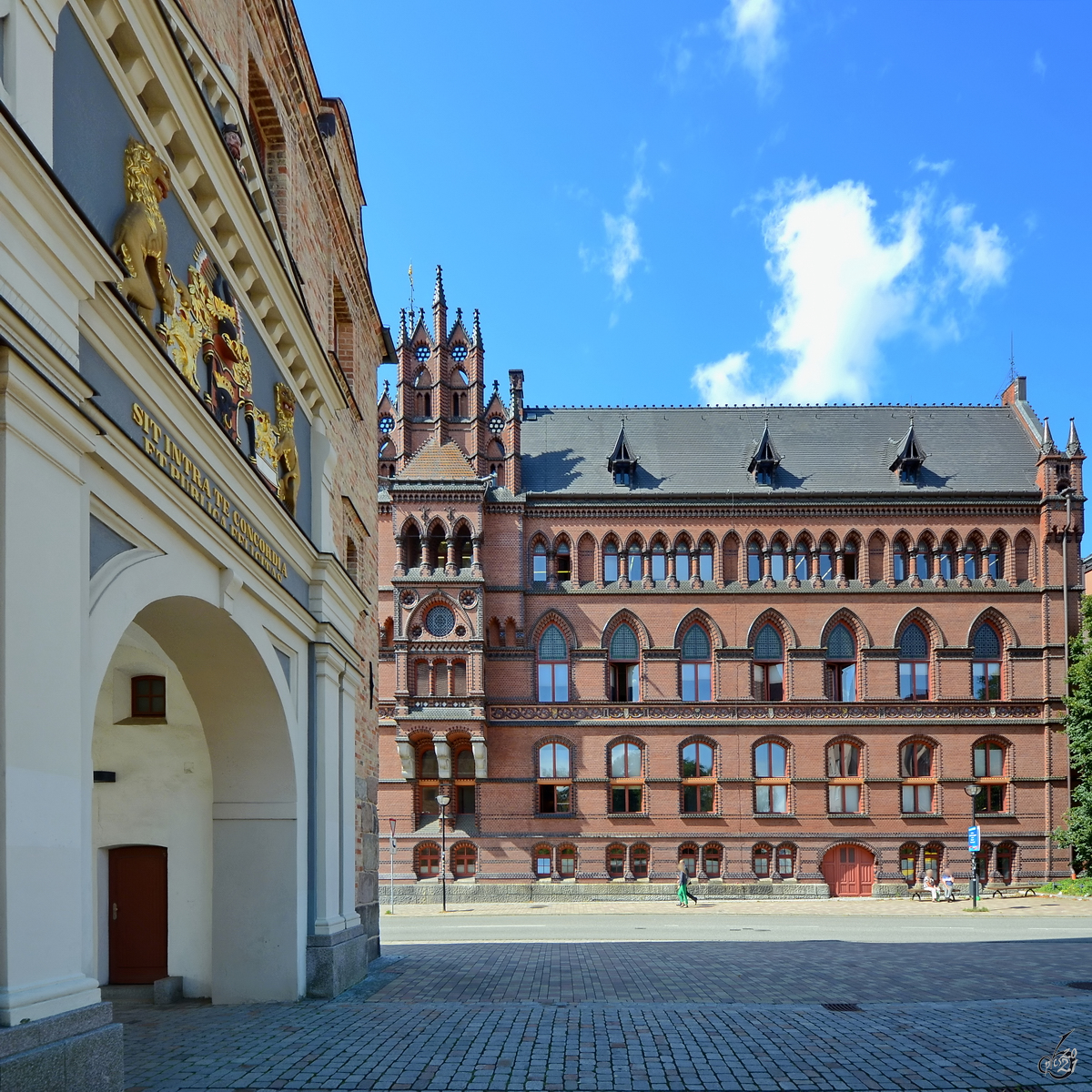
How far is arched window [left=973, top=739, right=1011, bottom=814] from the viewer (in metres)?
41.2

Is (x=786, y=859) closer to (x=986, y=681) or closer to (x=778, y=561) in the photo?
(x=986, y=681)

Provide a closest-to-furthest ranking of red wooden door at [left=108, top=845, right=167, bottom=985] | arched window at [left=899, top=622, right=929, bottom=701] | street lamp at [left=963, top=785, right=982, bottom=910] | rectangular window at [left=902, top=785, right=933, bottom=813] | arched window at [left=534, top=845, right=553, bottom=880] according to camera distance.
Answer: red wooden door at [left=108, top=845, right=167, bottom=985], street lamp at [left=963, top=785, right=982, bottom=910], arched window at [left=534, top=845, right=553, bottom=880], rectangular window at [left=902, top=785, right=933, bottom=813], arched window at [left=899, top=622, right=929, bottom=701]

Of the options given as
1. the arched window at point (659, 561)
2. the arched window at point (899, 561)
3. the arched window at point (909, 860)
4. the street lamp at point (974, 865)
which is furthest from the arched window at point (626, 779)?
the arched window at point (899, 561)

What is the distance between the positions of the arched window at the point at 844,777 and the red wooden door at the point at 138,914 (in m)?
31.2

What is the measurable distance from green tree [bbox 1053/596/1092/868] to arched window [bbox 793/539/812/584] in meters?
10.3

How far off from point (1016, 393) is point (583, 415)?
19108 mm

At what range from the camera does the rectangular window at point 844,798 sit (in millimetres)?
40938

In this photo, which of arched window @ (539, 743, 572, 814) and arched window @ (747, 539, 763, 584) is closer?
arched window @ (539, 743, 572, 814)

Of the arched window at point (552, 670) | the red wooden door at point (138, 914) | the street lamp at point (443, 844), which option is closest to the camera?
the red wooden door at point (138, 914)

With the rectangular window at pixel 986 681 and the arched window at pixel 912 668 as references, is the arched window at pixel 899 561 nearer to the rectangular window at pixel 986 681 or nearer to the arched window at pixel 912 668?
the arched window at pixel 912 668

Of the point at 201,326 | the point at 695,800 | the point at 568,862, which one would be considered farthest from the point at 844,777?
the point at 201,326

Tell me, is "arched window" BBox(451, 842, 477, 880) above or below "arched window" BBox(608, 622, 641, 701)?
below

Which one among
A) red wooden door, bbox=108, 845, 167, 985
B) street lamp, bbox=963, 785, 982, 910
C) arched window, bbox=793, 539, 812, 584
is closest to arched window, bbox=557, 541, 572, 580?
arched window, bbox=793, 539, 812, 584

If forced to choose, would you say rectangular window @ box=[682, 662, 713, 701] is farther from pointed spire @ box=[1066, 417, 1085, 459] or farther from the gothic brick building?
pointed spire @ box=[1066, 417, 1085, 459]
